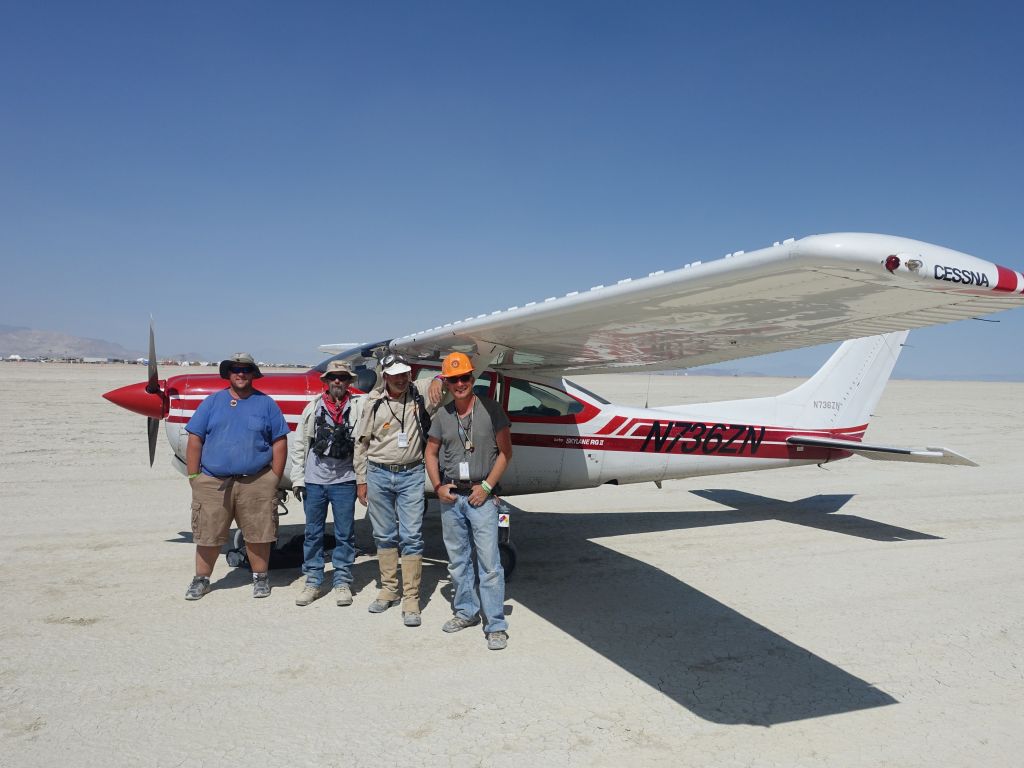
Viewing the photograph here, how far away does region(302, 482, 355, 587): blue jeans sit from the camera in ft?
16.2

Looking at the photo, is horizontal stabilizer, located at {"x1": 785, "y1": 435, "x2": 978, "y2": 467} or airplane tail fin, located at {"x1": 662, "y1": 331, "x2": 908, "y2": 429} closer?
horizontal stabilizer, located at {"x1": 785, "y1": 435, "x2": 978, "y2": 467}

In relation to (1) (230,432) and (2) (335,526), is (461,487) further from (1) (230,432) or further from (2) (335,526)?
(1) (230,432)

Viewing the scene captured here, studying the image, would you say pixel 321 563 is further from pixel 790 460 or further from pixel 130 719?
pixel 790 460

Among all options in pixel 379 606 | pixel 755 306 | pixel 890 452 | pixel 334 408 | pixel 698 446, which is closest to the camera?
pixel 755 306

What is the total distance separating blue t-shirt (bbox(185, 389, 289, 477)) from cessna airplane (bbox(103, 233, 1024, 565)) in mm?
792

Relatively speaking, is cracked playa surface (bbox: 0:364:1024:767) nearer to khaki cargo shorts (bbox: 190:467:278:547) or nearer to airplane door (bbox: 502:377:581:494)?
khaki cargo shorts (bbox: 190:467:278:547)

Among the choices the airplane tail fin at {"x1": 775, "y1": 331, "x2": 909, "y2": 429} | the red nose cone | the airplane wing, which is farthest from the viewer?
the airplane tail fin at {"x1": 775, "y1": 331, "x2": 909, "y2": 429}

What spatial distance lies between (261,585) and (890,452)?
6901mm

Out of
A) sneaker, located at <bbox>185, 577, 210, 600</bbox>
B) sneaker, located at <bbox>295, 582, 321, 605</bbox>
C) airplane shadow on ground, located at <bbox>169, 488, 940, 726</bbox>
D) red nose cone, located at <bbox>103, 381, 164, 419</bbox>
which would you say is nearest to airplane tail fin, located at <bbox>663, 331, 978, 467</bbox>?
airplane shadow on ground, located at <bbox>169, 488, 940, 726</bbox>

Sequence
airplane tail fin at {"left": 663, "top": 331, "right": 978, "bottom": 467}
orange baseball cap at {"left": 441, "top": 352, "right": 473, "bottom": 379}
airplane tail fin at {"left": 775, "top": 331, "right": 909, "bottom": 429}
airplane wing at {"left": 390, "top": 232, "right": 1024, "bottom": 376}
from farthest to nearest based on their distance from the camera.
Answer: airplane tail fin at {"left": 775, "top": 331, "right": 909, "bottom": 429}
airplane tail fin at {"left": 663, "top": 331, "right": 978, "bottom": 467}
orange baseball cap at {"left": 441, "top": 352, "right": 473, "bottom": 379}
airplane wing at {"left": 390, "top": 232, "right": 1024, "bottom": 376}

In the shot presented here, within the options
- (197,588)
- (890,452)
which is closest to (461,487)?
(197,588)

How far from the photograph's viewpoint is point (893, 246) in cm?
238

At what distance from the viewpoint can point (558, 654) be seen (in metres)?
4.14

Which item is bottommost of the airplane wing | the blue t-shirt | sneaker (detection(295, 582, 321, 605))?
sneaker (detection(295, 582, 321, 605))
